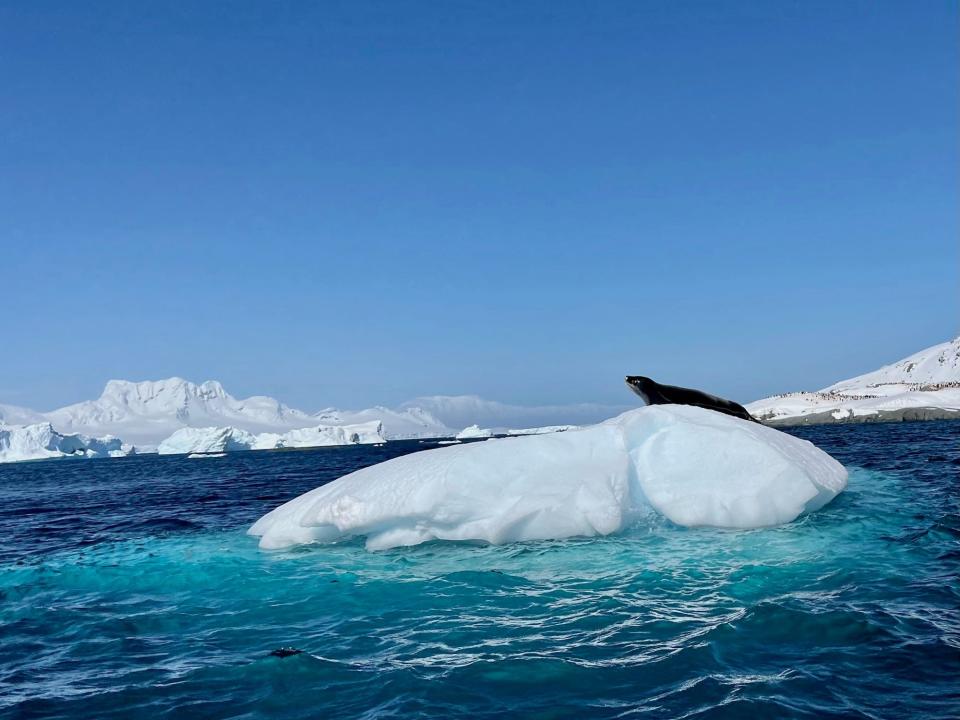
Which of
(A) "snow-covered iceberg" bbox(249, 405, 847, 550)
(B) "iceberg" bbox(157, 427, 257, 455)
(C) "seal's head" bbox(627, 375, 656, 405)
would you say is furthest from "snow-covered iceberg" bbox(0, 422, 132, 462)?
(A) "snow-covered iceberg" bbox(249, 405, 847, 550)

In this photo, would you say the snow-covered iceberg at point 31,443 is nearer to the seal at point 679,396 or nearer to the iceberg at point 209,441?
the iceberg at point 209,441

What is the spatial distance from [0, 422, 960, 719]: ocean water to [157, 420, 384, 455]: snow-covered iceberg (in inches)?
3601

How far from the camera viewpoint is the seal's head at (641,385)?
19.9 meters

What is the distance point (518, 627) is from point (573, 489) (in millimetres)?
4343

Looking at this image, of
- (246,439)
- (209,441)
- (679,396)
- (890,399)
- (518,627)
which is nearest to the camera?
(518,627)

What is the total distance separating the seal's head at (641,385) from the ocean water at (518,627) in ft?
24.6

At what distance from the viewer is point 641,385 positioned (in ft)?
65.5

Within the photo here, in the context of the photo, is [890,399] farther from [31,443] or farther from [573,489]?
[31,443]

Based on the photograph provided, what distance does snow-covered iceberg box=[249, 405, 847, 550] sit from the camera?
11.1 m

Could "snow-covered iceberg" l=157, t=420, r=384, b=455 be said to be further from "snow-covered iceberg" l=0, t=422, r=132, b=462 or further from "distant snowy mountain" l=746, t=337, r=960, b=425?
"distant snowy mountain" l=746, t=337, r=960, b=425

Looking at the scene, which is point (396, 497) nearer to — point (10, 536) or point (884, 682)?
point (884, 682)

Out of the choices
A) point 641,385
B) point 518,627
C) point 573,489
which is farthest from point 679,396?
point 518,627

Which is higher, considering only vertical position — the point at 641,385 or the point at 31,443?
the point at 31,443

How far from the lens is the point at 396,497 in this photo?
447 inches
